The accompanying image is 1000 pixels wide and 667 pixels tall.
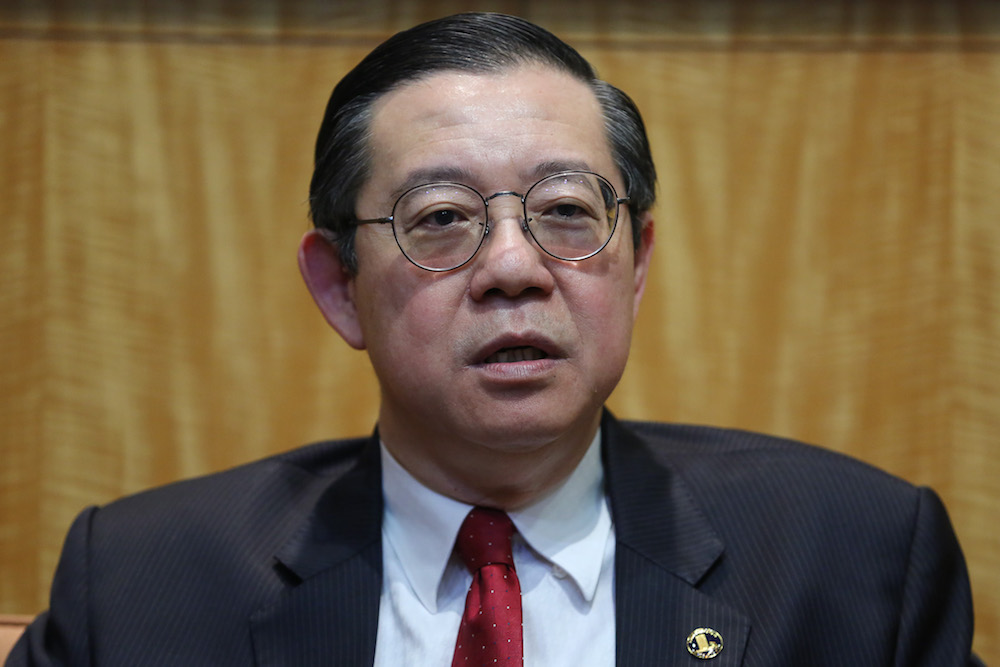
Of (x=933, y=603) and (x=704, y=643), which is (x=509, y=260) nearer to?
(x=704, y=643)

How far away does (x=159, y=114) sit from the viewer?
211 cm

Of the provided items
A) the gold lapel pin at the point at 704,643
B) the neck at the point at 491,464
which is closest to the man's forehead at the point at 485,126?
the neck at the point at 491,464

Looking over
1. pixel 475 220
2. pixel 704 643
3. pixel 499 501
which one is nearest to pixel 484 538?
pixel 499 501

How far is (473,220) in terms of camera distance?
4.88ft

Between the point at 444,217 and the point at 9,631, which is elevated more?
the point at 444,217

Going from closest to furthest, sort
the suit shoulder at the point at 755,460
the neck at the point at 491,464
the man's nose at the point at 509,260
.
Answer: the man's nose at the point at 509,260 → the neck at the point at 491,464 → the suit shoulder at the point at 755,460

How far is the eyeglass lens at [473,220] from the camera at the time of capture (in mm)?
1483

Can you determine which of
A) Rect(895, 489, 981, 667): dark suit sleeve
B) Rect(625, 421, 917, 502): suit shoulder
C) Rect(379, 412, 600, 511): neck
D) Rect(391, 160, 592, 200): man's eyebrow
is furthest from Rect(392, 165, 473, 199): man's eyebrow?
Rect(895, 489, 981, 667): dark suit sleeve

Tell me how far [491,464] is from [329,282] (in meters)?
0.45

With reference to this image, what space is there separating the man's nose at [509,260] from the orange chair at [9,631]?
39.0 inches

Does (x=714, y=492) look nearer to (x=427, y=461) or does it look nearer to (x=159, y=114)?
(x=427, y=461)

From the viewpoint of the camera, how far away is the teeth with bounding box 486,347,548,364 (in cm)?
146

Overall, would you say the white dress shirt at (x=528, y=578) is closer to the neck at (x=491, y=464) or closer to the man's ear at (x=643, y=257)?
the neck at (x=491, y=464)

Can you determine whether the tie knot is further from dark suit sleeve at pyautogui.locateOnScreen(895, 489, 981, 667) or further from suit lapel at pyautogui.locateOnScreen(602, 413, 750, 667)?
dark suit sleeve at pyautogui.locateOnScreen(895, 489, 981, 667)
